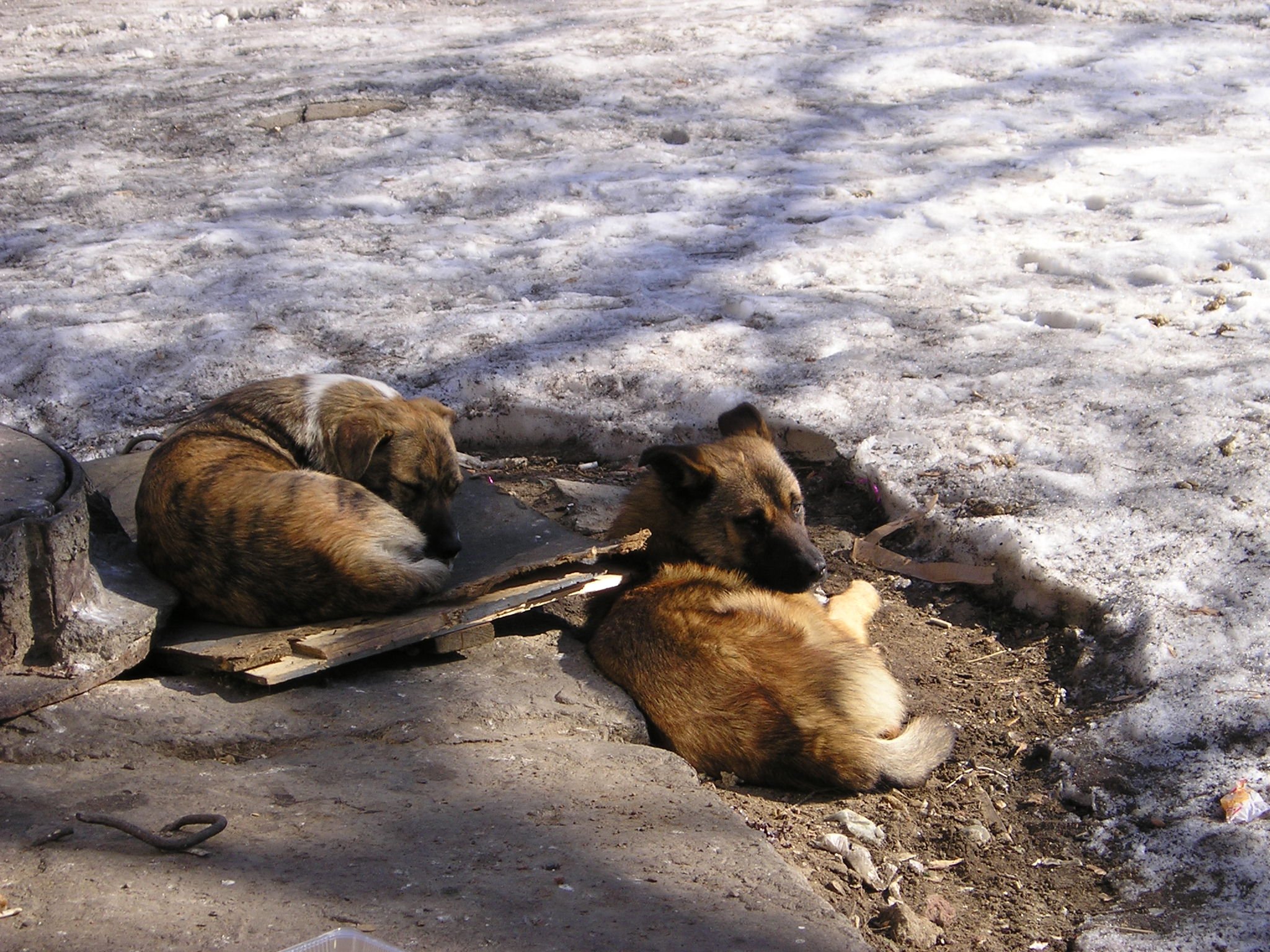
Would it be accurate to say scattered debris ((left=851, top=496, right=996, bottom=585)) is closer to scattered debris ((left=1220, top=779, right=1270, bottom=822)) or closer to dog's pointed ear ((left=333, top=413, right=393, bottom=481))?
scattered debris ((left=1220, top=779, right=1270, bottom=822))

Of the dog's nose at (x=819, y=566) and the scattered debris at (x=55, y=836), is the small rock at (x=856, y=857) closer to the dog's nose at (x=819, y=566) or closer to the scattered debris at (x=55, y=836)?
the dog's nose at (x=819, y=566)

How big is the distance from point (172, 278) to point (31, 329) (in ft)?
3.54

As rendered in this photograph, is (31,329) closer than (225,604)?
No

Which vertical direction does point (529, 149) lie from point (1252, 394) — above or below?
above

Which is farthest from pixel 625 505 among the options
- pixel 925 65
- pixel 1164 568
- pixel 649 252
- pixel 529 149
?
pixel 925 65

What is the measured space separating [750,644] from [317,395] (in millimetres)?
2567

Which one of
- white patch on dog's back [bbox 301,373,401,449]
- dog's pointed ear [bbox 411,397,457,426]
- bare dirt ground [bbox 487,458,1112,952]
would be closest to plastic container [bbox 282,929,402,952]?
bare dirt ground [bbox 487,458,1112,952]

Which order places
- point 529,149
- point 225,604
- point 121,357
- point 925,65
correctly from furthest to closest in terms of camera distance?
point 925,65, point 529,149, point 121,357, point 225,604

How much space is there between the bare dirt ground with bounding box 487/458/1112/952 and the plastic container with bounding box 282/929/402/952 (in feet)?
4.95

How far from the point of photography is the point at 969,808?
4.02m

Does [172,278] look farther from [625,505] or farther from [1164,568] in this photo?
[1164,568]

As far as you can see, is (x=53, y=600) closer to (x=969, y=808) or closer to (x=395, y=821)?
(x=395, y=821)

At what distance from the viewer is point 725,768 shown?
4.15m

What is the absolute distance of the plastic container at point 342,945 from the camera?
2.54 m
